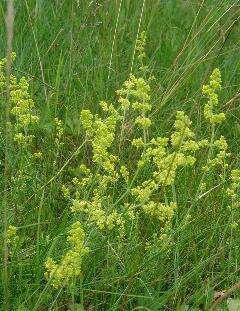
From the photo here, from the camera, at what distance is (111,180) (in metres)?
1.93

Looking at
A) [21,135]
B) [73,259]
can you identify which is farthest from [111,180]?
[73,259]

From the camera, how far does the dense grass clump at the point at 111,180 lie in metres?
1.81

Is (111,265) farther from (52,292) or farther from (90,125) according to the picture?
(90,125)

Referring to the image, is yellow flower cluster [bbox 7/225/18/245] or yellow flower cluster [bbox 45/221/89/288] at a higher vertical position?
yellow flower cluster [bbox 45/221/89/288]

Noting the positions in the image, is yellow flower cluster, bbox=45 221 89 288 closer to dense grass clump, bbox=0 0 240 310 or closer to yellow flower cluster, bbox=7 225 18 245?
dense grass clump, bbox=0 0 240 310

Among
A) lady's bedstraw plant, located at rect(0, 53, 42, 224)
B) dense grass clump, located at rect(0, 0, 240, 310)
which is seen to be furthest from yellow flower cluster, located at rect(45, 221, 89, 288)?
lady's bedstraw plant, located at rect(0, 53, 42, 224)

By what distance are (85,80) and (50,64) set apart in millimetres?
195

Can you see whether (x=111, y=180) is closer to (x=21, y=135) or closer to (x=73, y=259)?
(x=21, y=135)

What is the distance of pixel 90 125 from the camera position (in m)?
1.90

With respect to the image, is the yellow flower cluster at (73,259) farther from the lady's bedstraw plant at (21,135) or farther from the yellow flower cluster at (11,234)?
the lady's bedstraw plant at (21,135)

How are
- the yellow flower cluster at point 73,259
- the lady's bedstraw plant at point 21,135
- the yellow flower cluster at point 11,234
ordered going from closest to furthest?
1. the yellow flower cluster at point 73,259
2. the yellow flower cluster at point 11,234
3. the lady's bedstraw plant at point 21,135

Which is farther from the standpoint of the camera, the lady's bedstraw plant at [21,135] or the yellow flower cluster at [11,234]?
the lady's bedstraw plant at [21,135]

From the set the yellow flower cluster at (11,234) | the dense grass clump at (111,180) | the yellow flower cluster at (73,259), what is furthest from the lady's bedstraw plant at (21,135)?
the yellow flower cluster at (73,259)

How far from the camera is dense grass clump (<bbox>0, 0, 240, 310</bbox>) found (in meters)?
1.81
